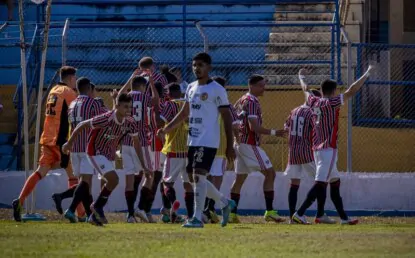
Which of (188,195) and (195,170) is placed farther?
(188,195)

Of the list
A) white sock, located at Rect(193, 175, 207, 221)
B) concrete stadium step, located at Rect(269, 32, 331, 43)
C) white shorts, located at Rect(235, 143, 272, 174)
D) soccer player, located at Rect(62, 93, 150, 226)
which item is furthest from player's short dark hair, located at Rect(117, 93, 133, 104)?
concrete stadium step, located at Rect(269, 32, 331, 43)

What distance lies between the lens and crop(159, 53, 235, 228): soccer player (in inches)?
581

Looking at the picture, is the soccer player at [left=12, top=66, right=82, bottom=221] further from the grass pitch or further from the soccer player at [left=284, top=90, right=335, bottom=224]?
the soccer player at [left=284, top=90, right=335, bottom=224]

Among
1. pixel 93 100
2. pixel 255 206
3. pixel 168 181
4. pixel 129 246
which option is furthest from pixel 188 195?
pixel 129 246

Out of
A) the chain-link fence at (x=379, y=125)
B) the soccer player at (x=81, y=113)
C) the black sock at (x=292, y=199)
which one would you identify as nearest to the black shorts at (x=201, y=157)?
the soccer player at (x=81, y=113)

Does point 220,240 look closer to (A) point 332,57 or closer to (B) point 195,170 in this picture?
(B) point 195,170

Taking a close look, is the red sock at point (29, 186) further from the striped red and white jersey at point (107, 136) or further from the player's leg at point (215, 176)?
the player's leg at point (215, 176)

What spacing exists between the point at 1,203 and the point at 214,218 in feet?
15.8

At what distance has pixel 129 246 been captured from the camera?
1225cm

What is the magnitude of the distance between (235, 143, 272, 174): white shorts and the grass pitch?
7.50ft

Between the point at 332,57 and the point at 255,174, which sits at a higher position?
the point at 332,57

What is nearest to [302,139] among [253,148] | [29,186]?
[253,148]

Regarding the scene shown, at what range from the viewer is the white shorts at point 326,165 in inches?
682

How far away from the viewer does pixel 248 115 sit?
18297mm
